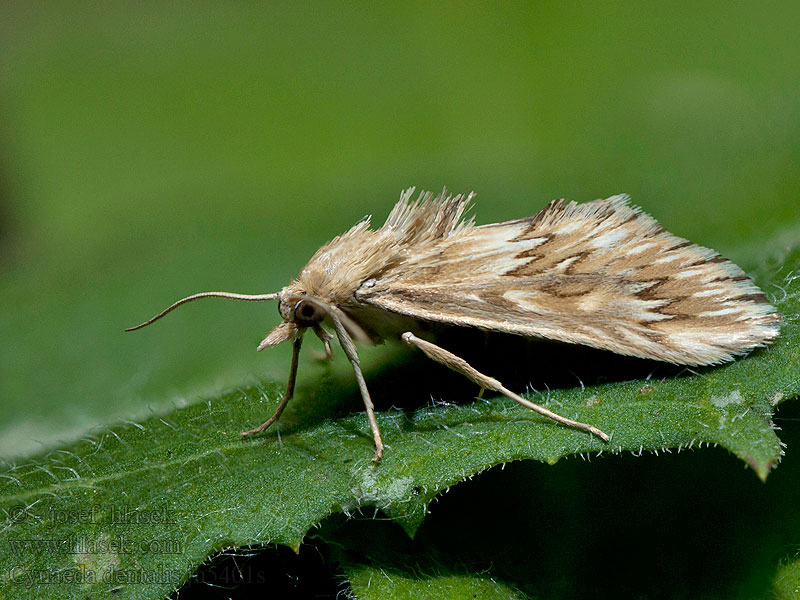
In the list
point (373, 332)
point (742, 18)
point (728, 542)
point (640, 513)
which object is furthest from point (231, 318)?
point (742, 18)

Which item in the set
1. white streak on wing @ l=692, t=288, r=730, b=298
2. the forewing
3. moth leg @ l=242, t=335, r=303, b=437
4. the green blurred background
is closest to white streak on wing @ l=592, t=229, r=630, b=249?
the forewing

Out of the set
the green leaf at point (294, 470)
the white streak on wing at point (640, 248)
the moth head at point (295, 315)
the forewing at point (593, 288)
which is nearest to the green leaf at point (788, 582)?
→ the green leaf at point (294, 470)

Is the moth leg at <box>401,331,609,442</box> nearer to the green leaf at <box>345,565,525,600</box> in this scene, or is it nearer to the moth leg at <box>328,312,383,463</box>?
the moth leg at <box>328,312,383,463</box>

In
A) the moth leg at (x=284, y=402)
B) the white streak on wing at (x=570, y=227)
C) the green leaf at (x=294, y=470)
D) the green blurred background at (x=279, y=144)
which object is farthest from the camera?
the green blurred background at (x=279, y=144)

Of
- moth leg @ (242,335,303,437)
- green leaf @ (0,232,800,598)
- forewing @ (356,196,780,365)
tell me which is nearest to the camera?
green leaf @ (0,232,800,598)

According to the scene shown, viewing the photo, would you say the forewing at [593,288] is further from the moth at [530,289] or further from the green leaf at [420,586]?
the green leaf at [420,586]
